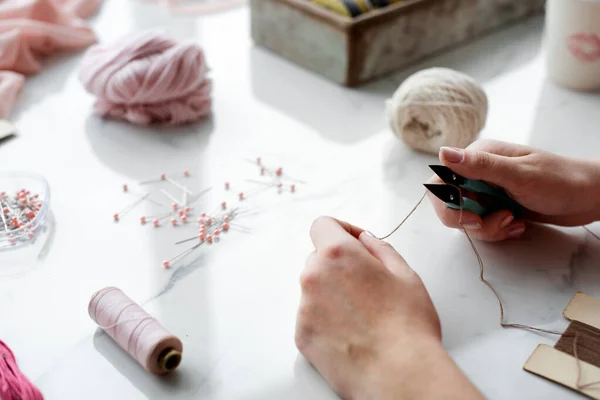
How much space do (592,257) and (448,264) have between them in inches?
9.1

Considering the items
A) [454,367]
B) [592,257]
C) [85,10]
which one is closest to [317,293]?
[454,367]

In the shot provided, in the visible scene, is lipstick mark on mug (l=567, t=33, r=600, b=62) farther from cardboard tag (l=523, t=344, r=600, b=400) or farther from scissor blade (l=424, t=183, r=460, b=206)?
cardboard tag (l=523, t=344, r=600, b=400)

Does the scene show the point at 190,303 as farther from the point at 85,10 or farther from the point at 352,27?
the point at 85,10

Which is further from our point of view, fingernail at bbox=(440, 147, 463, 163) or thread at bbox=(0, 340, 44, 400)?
fingernail at bbox=(440, 147, 463, 163)

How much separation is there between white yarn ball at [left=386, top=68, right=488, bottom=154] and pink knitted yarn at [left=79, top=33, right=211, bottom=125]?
1.39 feet

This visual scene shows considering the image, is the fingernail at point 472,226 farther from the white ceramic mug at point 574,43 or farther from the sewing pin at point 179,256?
the white ceramic mug at point 574,43

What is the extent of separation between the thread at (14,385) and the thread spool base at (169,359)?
156 millimetres

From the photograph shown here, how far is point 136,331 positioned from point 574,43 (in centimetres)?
117

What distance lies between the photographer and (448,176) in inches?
41.2

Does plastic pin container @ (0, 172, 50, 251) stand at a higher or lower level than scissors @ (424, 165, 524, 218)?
Answer: lower

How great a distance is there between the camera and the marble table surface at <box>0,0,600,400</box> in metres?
0.95

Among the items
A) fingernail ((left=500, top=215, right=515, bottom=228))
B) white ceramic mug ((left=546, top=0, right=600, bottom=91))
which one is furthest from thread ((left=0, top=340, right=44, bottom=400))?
white ceramic mug ((left=546, top=0, right=600, bottom=91))

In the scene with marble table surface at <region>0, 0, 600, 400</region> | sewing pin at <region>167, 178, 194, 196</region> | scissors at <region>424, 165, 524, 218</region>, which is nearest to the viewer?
marble table surface at <region>0, 0, 600, 400</region>

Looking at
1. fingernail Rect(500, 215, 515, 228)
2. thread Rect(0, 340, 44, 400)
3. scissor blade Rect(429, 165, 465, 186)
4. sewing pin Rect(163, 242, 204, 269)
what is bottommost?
sewing pin Rect(163, 242, 204, 269)
